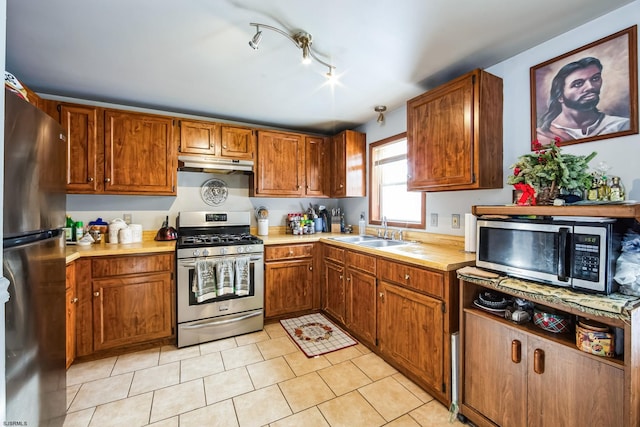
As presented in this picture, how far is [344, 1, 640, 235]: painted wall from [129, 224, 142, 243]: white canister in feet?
9.37

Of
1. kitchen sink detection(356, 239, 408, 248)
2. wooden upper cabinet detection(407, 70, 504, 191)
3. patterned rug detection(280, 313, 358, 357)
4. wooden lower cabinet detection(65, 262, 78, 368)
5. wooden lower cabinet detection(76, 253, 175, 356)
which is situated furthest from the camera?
kitchen sink detection(356, 239, 408, 248)

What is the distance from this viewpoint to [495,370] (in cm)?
151

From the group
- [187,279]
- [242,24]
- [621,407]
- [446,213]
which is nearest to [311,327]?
[187,279]

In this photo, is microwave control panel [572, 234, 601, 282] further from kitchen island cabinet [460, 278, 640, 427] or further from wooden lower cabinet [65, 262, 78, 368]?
wooden lower cabinet [65, 262, 78, 368]

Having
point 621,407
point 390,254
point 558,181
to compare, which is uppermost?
point 558,181

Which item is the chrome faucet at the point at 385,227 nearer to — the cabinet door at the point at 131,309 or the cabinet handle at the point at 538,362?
the cabinet handle at the point at 538,362

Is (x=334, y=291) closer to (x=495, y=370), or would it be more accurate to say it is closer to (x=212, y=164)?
(x=495, y=370)

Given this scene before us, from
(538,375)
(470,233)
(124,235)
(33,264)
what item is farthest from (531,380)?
(124,235)

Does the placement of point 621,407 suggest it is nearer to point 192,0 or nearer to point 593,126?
point 593,126

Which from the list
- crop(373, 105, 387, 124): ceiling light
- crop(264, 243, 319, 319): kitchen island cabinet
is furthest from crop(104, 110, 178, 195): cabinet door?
crop(373, 105, 387, 124): ceiling light

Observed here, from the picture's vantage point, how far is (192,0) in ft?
4.80

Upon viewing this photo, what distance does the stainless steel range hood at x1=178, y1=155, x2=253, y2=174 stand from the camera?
2.87 metres

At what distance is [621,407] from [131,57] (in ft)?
10.8

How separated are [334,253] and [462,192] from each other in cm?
135
